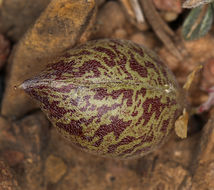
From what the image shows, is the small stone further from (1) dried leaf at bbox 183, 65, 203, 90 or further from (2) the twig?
(2) the twig

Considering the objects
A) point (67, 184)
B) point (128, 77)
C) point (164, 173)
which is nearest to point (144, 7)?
point (128, 77)

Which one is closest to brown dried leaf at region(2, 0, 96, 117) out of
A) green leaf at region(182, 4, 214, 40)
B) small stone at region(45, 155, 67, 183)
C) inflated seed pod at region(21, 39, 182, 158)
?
inflated seed pod at region(21, 39, 182, 158)

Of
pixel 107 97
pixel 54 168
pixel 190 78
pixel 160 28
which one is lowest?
pixel 54 168

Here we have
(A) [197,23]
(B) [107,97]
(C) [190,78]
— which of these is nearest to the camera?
(B) [107,97]

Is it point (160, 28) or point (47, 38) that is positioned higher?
point (47, 38)

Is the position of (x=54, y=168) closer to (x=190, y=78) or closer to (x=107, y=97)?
(x=107, y=97)

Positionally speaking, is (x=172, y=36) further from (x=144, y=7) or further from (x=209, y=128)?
(x=209, y=128)

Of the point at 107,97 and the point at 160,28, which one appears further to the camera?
the point at 160,28

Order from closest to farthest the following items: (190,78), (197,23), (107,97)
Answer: (107,97), (190,78), (197,23)

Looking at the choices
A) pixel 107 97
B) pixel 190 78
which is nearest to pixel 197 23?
pixel 190 78
